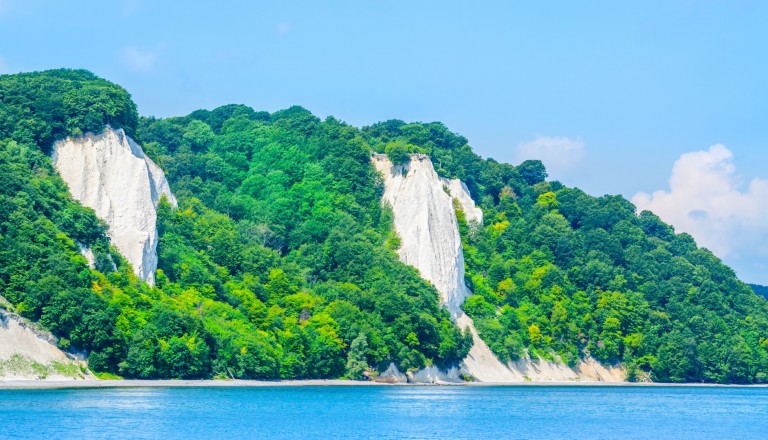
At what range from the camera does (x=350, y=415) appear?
220 feet

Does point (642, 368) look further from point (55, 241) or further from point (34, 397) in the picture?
point (34, 397)

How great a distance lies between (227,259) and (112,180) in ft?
43.1

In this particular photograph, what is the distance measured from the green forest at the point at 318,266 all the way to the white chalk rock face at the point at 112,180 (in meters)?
1.38

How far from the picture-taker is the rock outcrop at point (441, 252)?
394 feet

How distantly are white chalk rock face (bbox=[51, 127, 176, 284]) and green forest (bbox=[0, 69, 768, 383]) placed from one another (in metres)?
1.38

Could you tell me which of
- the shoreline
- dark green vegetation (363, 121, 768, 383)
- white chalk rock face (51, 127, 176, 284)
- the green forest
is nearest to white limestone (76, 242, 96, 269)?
the green forest

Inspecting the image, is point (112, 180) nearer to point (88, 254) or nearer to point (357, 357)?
point (88, 254)

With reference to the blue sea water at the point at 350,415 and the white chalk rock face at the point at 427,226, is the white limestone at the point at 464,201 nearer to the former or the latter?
the white chalk rock face at the point at 427,226

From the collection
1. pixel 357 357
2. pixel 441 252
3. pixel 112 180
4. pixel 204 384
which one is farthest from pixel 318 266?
pixel 204 384

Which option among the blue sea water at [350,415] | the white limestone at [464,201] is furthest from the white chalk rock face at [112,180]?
the white limestone at [464,201]

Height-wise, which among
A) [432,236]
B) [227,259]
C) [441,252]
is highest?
[432,236]

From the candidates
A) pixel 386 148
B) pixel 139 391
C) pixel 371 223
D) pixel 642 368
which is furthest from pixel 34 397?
pixel 642 368

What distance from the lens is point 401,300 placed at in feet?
341

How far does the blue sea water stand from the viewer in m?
55.4
